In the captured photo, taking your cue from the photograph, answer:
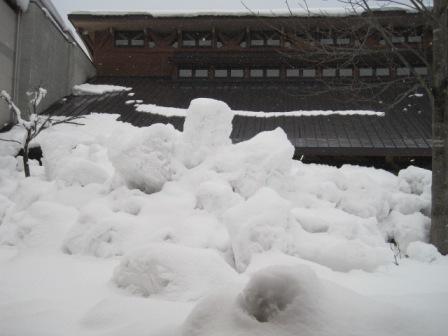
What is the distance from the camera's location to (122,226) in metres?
4.95

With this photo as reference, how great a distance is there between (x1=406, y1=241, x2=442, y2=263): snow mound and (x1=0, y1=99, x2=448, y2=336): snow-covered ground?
0.6 inches

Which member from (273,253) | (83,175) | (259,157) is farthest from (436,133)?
(83,175)

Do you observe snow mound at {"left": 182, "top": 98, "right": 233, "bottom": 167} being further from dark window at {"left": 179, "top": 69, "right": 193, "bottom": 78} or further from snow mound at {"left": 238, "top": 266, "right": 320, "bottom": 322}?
dark window at {"left": 179, "top": 69, "right": 193, "bottom": 78}

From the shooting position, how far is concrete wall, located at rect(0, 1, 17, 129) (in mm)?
12359

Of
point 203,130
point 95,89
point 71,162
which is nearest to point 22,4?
point 95,89

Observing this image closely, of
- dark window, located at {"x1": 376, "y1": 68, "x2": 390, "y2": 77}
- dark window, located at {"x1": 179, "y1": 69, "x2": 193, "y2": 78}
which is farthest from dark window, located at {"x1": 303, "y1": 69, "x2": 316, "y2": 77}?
dark window, located at {"x1": 179, "y1": 69, "x2": 193, "y2": 78}

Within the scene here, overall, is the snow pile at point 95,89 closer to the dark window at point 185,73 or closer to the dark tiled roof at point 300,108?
the dark tiled roof at point 300,108

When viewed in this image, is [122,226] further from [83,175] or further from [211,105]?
[211,105]

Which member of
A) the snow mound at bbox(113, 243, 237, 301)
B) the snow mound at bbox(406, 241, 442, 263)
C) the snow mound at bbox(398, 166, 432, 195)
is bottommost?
the snow mound at bbox(406, 241, 442, 263)

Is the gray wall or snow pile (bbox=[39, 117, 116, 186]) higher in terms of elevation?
the gray wall

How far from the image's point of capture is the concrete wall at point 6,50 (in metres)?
12.4

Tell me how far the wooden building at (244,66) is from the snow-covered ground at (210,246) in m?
5.56

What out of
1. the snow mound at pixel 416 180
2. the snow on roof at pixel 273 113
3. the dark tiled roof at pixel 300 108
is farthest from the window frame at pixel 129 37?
the snow mound at pixel 416 180

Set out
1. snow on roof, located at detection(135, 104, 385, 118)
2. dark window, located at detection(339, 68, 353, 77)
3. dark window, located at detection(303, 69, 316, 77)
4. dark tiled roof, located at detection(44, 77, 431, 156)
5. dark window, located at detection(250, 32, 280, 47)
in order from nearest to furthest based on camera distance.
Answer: dark tiled roof, located at detection(44, 77, 431, 156), snow on roof, located at detection(135, 104, 385, 118), dark window, located at detection(339, 68, 353, 77), dark window, located at detection(303, 69, 316, 77), dark window, located at detection(250, 32, 280, 47)
